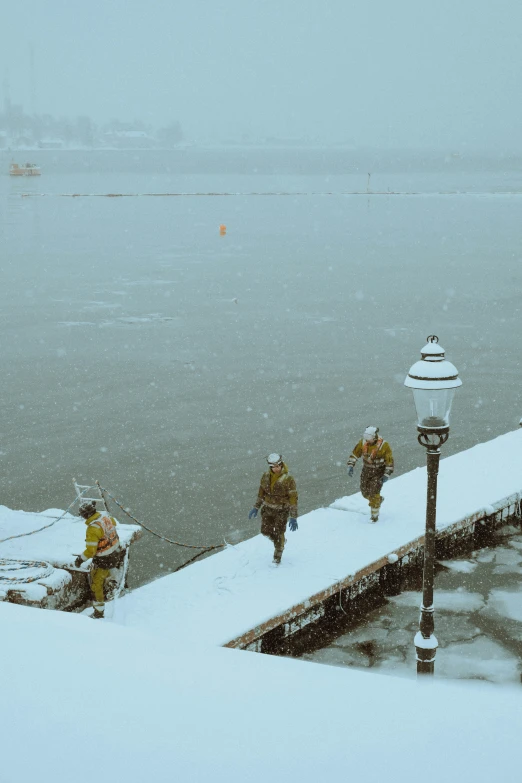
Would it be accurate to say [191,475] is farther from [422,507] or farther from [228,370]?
[228,370]

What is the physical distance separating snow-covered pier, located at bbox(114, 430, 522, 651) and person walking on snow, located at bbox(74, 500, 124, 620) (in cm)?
33

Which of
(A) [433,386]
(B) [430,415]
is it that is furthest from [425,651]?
(A) [433,386]

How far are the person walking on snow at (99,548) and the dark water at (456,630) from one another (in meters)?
2.58

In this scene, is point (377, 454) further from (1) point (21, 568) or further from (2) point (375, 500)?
(1) point (21, 568)

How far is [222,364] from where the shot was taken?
107 feet

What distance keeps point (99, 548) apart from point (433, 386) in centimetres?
486

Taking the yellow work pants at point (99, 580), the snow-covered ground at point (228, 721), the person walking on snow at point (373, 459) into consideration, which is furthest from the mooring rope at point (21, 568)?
the snow-covered ground at point (228, 721)

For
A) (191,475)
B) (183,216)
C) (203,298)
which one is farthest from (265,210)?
(191,475)

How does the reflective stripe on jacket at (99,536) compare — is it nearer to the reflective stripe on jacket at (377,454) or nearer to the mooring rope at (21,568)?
the mooring rope at (21,568)

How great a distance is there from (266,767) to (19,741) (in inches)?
34.7

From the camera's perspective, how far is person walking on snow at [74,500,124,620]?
1095 centimetres

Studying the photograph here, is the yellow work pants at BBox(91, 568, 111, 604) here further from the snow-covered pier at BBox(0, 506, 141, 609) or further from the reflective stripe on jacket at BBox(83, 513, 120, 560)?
the snow-covered pier at BBox(0, 506, 141, 609)

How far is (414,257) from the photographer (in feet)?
238

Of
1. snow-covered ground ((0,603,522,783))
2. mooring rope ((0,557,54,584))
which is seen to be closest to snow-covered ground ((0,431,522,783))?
snow-covered ground ((0,603,522,783))
